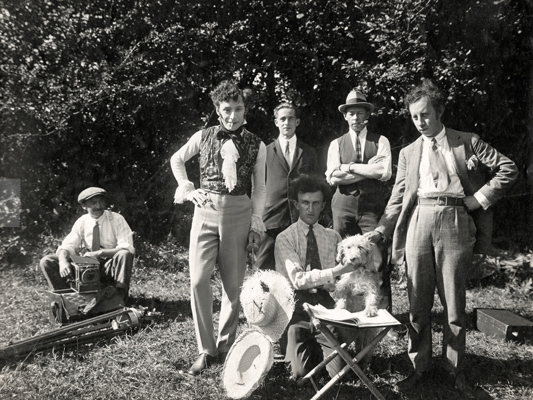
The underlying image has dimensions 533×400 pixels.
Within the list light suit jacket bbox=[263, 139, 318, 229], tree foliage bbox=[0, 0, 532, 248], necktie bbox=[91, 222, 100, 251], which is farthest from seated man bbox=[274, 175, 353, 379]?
tree foliage bbox=[0, 0, 532, 248]

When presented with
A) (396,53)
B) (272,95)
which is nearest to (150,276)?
(272,95)

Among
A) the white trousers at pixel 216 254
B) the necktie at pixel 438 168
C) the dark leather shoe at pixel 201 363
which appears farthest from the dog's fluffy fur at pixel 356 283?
the dark leather shoe at pixel 201 363

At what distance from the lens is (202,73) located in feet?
24.5

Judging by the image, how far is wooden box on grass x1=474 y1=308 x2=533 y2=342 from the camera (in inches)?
191

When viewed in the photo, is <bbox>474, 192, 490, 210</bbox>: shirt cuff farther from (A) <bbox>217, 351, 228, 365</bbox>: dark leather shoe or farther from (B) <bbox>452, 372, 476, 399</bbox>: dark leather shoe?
(A) <bbox>217, 351, 228, 365</bbox>: dark leather shoe

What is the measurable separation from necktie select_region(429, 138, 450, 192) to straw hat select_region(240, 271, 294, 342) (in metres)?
1.31

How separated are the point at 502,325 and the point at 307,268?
2165 millimetres

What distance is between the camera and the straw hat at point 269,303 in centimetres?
375

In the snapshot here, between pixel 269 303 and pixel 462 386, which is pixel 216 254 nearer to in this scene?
pixel 269 303

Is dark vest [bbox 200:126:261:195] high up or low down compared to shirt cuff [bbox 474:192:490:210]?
up

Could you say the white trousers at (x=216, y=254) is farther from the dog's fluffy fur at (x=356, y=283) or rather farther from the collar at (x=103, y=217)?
the collar at (x=103, y=217)

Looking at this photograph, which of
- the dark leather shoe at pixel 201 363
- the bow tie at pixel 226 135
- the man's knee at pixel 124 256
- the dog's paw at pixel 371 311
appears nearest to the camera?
the dog's paw at pixel 371 311

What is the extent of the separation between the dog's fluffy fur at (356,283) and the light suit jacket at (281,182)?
127 cm

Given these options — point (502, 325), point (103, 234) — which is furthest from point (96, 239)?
point (502, 325)
